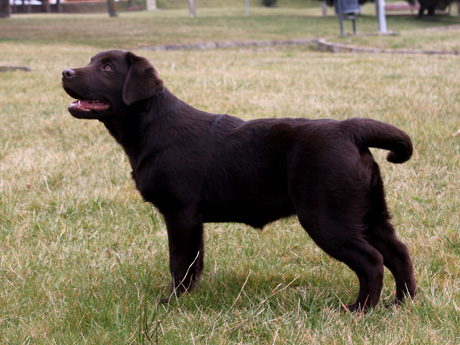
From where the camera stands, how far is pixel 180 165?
2.73 metres

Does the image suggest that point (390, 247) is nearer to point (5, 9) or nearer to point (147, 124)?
point (147, 124)

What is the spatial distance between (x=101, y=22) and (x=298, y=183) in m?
28.6

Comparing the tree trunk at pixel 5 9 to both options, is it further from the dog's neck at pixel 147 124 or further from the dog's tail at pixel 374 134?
the dog's tail at pixel 374 134

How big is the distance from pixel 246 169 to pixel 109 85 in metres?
0.87

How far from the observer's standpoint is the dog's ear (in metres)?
2.83

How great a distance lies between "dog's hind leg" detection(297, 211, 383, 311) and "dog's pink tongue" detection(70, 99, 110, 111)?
1218 millimetres

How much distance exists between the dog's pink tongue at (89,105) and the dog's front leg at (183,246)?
27.1 inches

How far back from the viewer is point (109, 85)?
9.61 feet

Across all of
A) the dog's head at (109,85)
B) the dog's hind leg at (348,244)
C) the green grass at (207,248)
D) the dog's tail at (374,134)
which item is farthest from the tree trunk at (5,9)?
the dog's hind leg at (348,244)

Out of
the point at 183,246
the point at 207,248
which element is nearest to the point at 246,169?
the point at 183,246

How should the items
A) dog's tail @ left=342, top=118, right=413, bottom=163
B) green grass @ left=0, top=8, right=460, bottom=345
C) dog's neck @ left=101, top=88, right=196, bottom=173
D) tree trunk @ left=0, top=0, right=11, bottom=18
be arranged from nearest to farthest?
green grass @ left=0, top=8, right=460, bottom=345
dog's tail @ left=342, top=118, right=413, bottom=163
dog's neck @ left=101, top=88, right=196, bottom=173
tree trunk @ left=0, top=0, right=11, bottom=18

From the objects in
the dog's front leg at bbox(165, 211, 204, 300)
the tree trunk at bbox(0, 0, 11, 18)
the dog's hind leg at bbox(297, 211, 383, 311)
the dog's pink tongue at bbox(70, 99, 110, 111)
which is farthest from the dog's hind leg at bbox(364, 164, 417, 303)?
the tree trunk at bbox(0, 0, 11, 18)

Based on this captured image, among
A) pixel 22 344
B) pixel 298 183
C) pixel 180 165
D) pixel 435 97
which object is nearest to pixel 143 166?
pixel 180 165

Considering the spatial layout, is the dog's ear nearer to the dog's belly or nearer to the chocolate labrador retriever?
the chocolate labrador retriever
